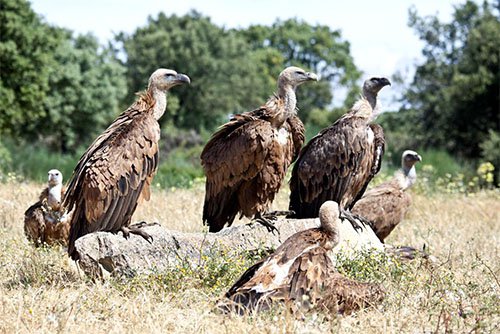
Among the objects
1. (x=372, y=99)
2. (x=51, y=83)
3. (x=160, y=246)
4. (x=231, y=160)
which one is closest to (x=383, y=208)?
(x=372, y=99)

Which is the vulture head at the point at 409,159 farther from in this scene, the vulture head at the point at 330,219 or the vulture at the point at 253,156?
the vulture head at the point at 330,219

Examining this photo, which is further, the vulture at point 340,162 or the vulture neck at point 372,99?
the vulture neck at point 372,99

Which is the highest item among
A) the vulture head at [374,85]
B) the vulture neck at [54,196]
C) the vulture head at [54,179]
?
the vulture head at [374,85]

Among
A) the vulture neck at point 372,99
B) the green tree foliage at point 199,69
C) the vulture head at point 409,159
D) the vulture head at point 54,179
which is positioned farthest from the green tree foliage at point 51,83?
the vulture neck at point 372,99

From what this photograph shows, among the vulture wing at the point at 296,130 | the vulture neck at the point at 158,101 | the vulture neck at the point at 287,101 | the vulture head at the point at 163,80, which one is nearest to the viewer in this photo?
the vulture neck at the point at 158,101

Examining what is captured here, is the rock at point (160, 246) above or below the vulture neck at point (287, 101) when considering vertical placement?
below

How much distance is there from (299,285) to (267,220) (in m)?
2.46

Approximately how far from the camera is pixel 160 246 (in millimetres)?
7031

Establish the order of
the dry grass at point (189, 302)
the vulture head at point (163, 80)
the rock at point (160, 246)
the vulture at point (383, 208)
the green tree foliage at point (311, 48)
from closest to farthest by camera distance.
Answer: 1. the dry grass at point (189, 302)
2. the rock at point (160, 246)
3. the vulture head at point (163, 80)
4. the vulture at point (383, 208)
5. the green tree foliage at point (311, 48)

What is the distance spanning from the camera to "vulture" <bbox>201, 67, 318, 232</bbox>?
794 centimetres

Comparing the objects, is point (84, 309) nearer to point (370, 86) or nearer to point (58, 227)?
point (58, 227)

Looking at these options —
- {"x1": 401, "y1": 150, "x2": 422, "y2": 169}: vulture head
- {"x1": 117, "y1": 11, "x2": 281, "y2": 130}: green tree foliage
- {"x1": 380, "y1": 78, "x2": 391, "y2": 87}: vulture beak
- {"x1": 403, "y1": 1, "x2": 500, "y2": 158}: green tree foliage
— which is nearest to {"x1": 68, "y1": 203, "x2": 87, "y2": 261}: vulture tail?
{"x1": 380, "y1": 78, "x2": 391, "y2": 87}: vulture beak

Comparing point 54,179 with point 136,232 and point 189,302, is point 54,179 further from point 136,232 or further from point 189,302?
point 189,302

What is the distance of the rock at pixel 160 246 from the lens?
265 inches
